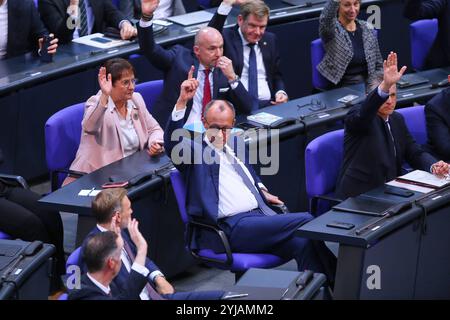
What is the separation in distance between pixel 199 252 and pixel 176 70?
151 centimetres

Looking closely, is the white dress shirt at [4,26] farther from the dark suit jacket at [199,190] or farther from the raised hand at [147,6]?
the dark suit jacket at [199,190]

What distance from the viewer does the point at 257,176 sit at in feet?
21.0

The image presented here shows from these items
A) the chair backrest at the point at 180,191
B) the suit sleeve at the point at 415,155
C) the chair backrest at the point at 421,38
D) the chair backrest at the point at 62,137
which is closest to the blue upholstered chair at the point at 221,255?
the chair backrest at the point at 180,191

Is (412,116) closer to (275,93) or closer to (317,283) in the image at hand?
(275,93)

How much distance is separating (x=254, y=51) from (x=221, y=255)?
206 cm

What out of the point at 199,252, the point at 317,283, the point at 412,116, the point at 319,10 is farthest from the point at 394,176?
the point at 319,10

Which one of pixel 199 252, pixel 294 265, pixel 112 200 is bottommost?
pixel 294 265

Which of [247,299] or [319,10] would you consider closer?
[247,299]

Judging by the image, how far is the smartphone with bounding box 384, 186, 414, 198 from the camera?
19.4 feet

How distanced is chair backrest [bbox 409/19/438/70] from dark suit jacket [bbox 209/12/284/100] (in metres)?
1.10

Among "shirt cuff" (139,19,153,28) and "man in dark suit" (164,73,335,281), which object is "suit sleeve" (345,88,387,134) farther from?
"shirt cuff" (139,19,153,28)

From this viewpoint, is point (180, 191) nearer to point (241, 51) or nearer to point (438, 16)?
point (241, 51)

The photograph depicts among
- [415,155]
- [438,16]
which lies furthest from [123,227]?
[438,16]

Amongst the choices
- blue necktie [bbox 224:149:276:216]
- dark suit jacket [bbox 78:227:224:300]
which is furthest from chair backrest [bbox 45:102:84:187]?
dark suit jacket [bbox 78:227:224:300]
